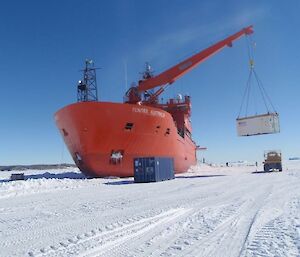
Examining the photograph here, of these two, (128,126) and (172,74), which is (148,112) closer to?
(128,126)

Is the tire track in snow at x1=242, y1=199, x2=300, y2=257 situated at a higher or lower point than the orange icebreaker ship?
lower

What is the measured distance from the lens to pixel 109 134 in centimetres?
2575

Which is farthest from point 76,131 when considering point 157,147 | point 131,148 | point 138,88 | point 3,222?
point 3,222

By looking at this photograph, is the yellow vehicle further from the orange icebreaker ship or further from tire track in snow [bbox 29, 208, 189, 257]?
tire track in snow [bbox 29, 208, 189, 257]

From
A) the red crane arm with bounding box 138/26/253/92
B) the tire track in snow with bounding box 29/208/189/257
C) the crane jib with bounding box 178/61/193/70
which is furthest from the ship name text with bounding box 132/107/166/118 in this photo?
the tire track in snow with bounding box 29/208/189/257

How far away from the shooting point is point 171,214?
896 cm

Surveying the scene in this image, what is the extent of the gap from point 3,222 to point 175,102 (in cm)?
3367

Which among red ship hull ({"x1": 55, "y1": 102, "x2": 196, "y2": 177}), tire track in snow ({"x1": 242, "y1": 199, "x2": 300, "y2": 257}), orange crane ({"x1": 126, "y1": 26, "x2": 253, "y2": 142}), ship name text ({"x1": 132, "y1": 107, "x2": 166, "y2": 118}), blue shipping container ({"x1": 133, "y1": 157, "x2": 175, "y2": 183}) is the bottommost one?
tire track in snow ({"x1": 242, "y1": 199, "x2": 300, "y2": 257})

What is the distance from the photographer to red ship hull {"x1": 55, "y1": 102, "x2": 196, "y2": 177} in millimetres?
25484

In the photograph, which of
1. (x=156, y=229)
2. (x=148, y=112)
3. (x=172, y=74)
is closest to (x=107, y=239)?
(x=156, y=229)

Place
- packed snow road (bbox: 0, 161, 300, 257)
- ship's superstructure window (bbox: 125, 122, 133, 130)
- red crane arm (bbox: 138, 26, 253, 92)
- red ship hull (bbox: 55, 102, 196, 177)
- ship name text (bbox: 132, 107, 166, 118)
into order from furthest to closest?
1. red crane arm (bbox: 138, 26, 253, 92)
2. ship name text (bbox: 132, 107, 166, 118)
3. ship's superstructure window (bbox: 125, 122, 133, 130)
4. red ship hull (bbox: 55, 102, 196, 177)
5. packed snow road (bbox: 0, 161, 300, 257)

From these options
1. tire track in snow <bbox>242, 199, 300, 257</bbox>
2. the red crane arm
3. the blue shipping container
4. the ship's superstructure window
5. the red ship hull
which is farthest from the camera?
the red crane arm

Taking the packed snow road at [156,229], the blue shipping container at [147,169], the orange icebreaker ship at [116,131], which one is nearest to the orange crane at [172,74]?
the orange icebreaker ship at [116,131]

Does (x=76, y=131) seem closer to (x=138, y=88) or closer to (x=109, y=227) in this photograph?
(x=138, y=88)
